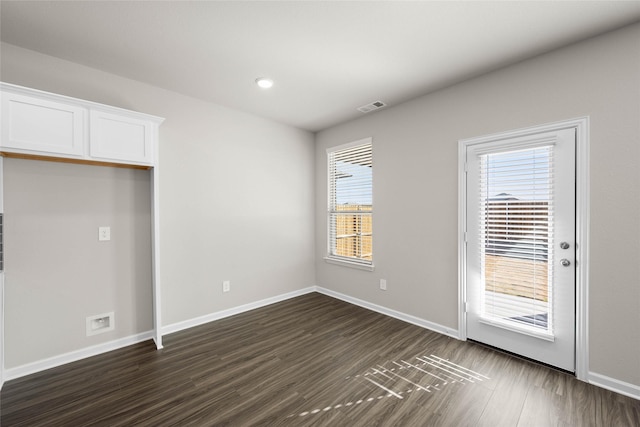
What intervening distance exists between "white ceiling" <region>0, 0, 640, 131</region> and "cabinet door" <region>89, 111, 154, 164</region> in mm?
548

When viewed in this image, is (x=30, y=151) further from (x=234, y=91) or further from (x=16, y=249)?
(x=234, y=91)

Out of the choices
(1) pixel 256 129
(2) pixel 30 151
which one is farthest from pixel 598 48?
(2) pixel 30 151

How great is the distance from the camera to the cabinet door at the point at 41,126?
1986 millimetres

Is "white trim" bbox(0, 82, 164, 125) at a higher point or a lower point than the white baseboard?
higher

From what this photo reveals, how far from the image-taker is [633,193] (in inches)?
77.1

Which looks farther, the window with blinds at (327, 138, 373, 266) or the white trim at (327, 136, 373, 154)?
the window with blinds at (327, 138, 373, 266)

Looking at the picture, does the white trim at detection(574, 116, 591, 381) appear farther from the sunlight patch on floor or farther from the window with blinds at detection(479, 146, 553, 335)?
the sunlight patch on floor

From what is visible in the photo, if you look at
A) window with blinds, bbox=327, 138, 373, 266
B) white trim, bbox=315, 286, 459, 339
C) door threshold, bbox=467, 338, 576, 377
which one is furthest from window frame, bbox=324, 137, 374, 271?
door threshold, bbox=467, 338, 576, 377

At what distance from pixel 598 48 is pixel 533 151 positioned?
833 millimetres

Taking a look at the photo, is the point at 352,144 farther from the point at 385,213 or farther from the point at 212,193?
the point at 212,193

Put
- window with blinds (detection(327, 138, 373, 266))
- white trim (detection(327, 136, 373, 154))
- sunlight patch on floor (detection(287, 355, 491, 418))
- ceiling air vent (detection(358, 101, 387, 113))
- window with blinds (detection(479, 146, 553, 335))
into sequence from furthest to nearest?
window with blinds (detection(327, 138, 373, 266)) < white trim (detection(327, 136, 373, 154)) < ceiling air vent (detection(358, 101, 387, 113)) < window with blinds (detection(479, 146, 553, 335)) < sunlight patch on floor (detection(287, 355, 491, 418))

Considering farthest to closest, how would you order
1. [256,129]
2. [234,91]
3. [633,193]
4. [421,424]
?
[256,129] < [234,91] < [633,193] < [421,424]

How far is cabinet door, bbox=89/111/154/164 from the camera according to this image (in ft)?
7.67

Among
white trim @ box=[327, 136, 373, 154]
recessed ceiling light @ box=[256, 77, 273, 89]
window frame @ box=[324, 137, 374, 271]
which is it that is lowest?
window frame @ box=[324, 137, 374, 271]
